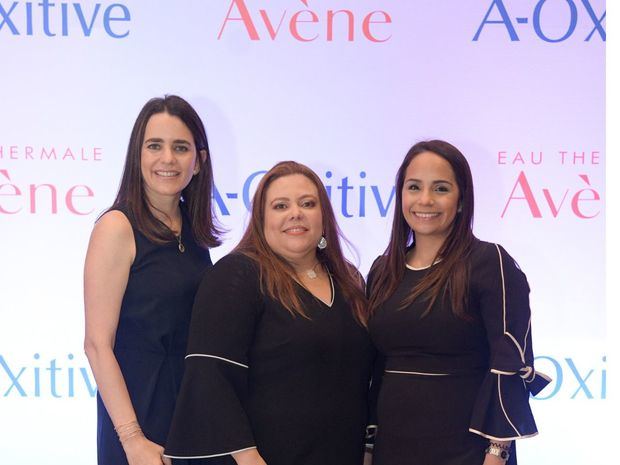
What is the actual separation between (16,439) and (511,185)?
273cm

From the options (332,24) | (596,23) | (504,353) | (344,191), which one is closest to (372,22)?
(332,24)

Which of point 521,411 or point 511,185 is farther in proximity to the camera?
point 511,185

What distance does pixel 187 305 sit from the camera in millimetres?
2377

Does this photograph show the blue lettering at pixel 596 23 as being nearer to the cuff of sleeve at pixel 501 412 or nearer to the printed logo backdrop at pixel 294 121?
the printed logo backdrop at pixel 294 121

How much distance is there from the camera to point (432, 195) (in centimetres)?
237

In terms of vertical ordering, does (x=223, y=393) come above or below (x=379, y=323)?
below

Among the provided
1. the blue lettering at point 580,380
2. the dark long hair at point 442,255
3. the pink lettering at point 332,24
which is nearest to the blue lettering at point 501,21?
the pink lettering at point 332,24

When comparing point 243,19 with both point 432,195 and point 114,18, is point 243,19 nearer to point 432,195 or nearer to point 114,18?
point 114,18

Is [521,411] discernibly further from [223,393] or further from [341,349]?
[223,393]

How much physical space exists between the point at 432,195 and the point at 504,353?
537mm

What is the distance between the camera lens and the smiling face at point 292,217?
2.32 metres

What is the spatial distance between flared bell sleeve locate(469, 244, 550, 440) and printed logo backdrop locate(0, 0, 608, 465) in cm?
148

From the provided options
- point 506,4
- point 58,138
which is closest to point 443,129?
point 506,4

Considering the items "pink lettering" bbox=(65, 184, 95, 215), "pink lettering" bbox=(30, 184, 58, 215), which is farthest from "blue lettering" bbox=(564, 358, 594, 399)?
"pink lettering" bbox=(30, 184, 58, 215)
